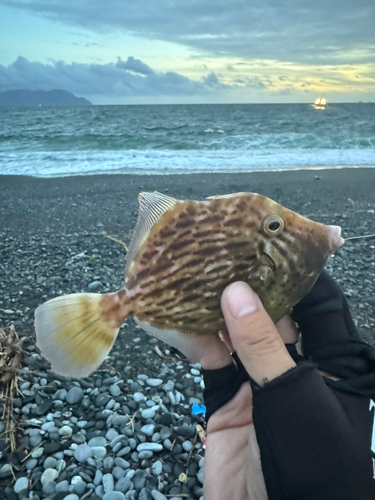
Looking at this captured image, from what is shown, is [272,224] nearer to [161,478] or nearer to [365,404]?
[365,404]

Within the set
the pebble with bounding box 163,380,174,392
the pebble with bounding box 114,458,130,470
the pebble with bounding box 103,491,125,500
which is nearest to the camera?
the pebble with bounding box 103,491,125,500

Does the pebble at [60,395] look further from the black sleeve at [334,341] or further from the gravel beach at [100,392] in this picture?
the black sleeve at [334,341]

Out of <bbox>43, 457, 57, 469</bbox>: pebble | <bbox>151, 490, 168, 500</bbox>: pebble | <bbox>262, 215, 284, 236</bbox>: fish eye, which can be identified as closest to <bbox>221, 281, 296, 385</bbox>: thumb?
<bbox>262, 215, 284, 236</bbox>: fish eye

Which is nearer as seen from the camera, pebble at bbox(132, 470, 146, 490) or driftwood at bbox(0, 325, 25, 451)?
pebble at bbox(132, 470, 146, 490)

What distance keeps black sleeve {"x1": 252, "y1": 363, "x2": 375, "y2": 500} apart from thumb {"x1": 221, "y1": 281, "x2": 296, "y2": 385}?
5 centimetres

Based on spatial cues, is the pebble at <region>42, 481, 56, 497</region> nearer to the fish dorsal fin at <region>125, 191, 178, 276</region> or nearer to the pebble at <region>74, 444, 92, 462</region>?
the pebble at <region>74, 444, 92, 462</region>

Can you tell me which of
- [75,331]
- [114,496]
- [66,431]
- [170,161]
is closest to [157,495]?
[114,496]

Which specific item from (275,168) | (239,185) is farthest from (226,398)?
(275,168)

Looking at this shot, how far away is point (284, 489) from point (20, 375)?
2.57 metres

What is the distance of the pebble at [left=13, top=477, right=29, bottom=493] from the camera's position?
2.62 meters

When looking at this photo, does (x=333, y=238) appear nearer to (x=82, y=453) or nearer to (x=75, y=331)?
(x=75, y=331)

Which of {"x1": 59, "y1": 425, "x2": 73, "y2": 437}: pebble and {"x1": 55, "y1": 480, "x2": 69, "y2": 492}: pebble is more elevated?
{"x1": 59, "y1": 425, "x2": 73, "y2": 437}: pebble

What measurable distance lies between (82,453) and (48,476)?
0.83 ft

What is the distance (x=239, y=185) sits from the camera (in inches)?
433
